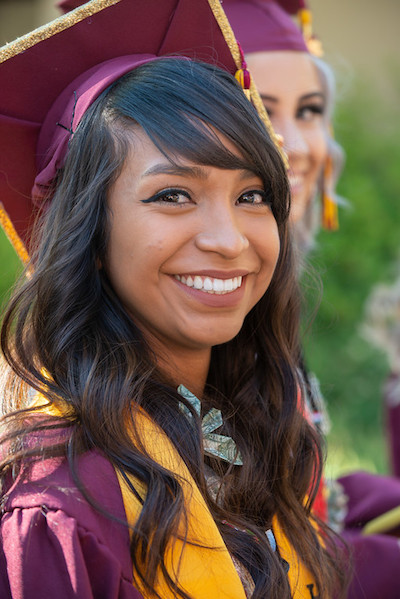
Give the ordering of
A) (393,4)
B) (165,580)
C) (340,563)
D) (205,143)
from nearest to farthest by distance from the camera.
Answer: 1. (165,580)
2. (205,143)
3. (340,563)
4. (393,4)

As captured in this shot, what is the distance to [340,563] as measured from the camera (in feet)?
7.42

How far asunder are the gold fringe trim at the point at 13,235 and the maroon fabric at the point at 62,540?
716mm

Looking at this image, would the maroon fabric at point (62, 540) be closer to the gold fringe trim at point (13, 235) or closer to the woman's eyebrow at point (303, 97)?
the gold fringe trim at point (13, 235)

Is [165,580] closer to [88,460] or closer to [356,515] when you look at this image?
[88,460]

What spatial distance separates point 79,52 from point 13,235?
0.53 m

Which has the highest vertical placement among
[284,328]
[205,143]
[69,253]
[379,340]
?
[205,143]

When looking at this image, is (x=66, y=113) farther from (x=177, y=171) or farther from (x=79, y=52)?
(x=177, y=171)

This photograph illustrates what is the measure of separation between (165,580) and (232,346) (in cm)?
83

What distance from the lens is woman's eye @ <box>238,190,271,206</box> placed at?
1935 mm

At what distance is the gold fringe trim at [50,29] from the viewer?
1894 mm

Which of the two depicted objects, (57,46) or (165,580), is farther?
(57,46)

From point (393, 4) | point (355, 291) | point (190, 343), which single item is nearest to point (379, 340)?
point (355, 291)

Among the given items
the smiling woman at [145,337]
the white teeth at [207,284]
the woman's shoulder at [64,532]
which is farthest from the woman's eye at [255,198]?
the woman's shoulder at [64,532]

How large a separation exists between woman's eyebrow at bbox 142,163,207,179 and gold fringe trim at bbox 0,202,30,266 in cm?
52
